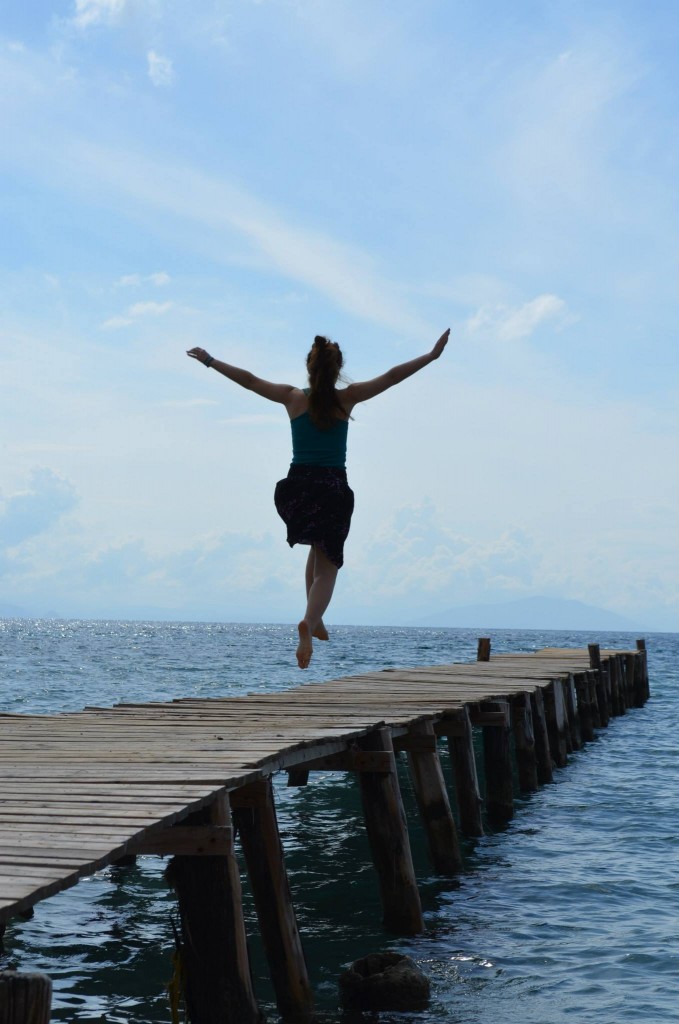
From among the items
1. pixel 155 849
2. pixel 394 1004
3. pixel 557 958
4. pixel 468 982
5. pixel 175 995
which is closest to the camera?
pixel 155 849

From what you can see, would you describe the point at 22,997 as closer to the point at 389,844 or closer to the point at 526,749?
the point at 389,844

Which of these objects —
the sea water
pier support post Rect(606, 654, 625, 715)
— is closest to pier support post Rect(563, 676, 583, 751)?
the sea water

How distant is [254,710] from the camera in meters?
10.2

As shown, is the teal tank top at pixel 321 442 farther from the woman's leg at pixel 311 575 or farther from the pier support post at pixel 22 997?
the pier support post at pixel 22 997

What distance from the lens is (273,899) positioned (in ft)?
22.2

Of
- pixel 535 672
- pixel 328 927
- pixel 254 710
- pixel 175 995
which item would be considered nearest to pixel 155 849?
pixel 175 995

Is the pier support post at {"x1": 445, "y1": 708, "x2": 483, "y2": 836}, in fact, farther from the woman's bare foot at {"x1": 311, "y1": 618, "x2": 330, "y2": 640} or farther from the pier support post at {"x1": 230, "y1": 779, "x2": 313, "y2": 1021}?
the pier support post at {"x1": 230, "y1": 779, "x2": 313, "y2": 1021}

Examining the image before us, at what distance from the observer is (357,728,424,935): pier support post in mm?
8656

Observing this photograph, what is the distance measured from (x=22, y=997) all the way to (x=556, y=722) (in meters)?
16.7

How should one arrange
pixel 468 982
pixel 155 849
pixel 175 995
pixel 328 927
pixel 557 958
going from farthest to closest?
1. pixel 328 927
2. pixel 557 958
3. pixel 468 982
4. pixel 175 995
5. pixel 155 849

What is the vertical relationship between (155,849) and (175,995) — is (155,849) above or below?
above

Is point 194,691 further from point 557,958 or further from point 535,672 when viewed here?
point 557,958

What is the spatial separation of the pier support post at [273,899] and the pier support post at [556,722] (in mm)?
12111

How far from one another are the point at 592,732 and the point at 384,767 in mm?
16240
